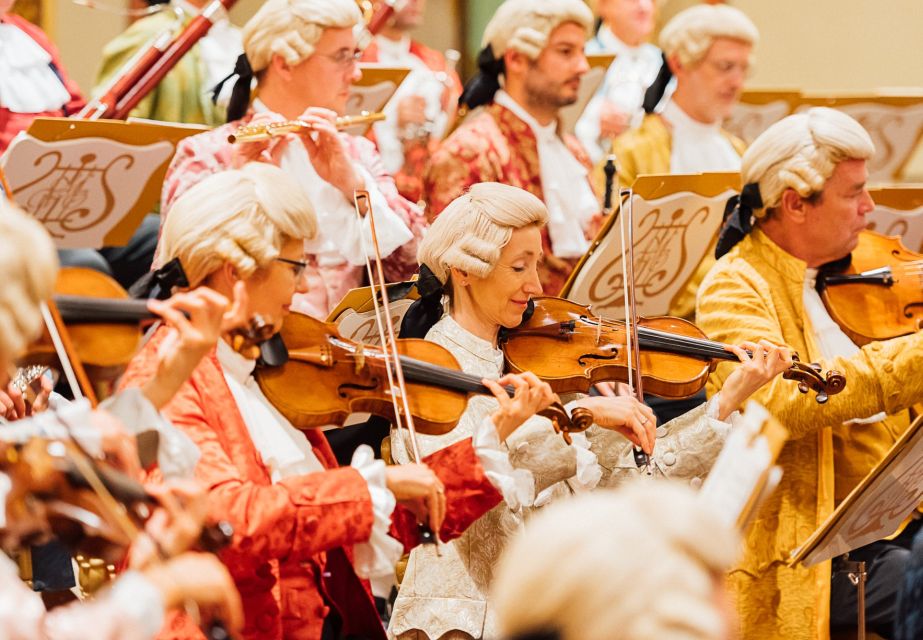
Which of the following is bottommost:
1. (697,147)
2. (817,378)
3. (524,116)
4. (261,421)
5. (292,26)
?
(697,147)

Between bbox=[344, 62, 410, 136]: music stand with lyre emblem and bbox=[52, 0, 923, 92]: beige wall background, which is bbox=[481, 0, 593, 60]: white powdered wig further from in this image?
bbox=[52, 0, 923, 92]: beige wall background

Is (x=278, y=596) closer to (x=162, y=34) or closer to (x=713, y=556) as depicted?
(x=713, y=556)

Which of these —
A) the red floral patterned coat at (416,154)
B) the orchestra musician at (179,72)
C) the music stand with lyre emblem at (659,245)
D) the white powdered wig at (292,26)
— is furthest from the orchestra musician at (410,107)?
the white powdered wig at (292,26)

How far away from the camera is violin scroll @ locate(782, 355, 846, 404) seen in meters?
3.22

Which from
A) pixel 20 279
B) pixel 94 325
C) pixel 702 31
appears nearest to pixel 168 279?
pixel 94 325

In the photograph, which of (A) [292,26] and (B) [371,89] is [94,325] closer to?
(A) [292,26]

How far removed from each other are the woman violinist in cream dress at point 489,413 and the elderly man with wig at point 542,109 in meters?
1.32

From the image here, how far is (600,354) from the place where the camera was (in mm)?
3109

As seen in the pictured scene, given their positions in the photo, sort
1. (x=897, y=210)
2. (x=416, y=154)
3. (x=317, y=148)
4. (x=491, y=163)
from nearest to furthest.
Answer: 1. (x=317, y=148)
2. (x=491, y=163)
3. (x=897, y=210)
4. (x=416, y=154)

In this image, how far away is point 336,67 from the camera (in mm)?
3859

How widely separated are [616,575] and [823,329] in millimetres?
2398

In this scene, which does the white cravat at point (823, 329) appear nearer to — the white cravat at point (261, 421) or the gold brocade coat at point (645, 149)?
the gold brocade coat at point (645, 149)

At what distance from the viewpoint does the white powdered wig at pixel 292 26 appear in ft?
12.5

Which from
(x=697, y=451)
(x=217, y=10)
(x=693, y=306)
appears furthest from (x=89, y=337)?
(x=693, y=306)
